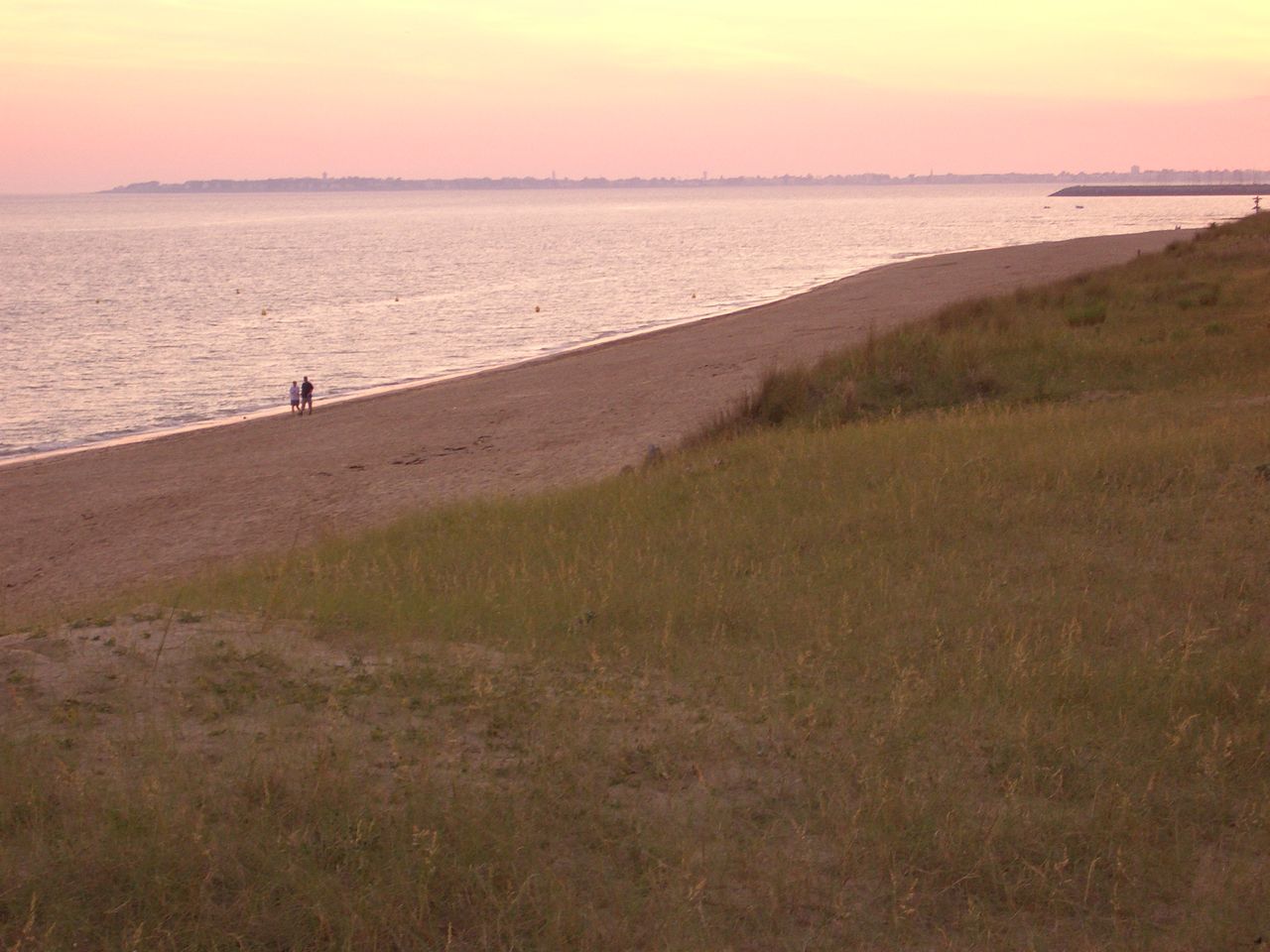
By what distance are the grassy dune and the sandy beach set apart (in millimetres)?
3524

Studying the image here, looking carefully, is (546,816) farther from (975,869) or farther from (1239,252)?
(1239,252)

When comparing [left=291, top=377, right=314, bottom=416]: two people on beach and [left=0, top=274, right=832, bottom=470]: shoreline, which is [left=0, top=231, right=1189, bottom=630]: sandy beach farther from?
[left=0, top=274, right=832, bottom=470]: shoreline

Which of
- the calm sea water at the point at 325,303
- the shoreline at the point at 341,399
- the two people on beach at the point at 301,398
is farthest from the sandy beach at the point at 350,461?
the calm sea water at the point at 325,303

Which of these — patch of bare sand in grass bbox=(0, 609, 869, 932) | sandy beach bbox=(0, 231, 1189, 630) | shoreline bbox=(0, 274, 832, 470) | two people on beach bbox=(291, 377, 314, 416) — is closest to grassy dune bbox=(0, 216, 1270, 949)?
patch of bare sand in grass bbox=(0, 609, 869, 932)

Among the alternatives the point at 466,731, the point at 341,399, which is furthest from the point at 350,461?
the point at 466,731

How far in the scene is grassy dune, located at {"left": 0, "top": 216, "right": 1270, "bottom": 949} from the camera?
12.9ft

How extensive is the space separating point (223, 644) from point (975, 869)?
396 centimetres

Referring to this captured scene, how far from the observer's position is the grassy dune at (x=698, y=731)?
3.93 meters

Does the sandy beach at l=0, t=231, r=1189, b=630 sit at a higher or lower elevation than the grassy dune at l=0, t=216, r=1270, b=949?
lower

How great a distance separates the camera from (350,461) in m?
19.1

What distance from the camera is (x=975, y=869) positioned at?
4215mm

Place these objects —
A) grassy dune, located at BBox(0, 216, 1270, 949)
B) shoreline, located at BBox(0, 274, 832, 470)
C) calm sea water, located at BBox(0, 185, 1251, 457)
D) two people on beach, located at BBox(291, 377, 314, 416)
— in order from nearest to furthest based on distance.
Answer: grassy dune, located at BBox(0, 216, 1270, 949) < shoreline, located at BBox(0, 274, 832, 470) < two people on beach, located at BBox(291, 377, 314, 416) < calm sea water, located at BBox(0, 185, 1251, 457)

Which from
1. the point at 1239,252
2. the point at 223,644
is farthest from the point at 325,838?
the point at 1239,252

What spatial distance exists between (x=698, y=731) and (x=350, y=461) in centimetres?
1475
